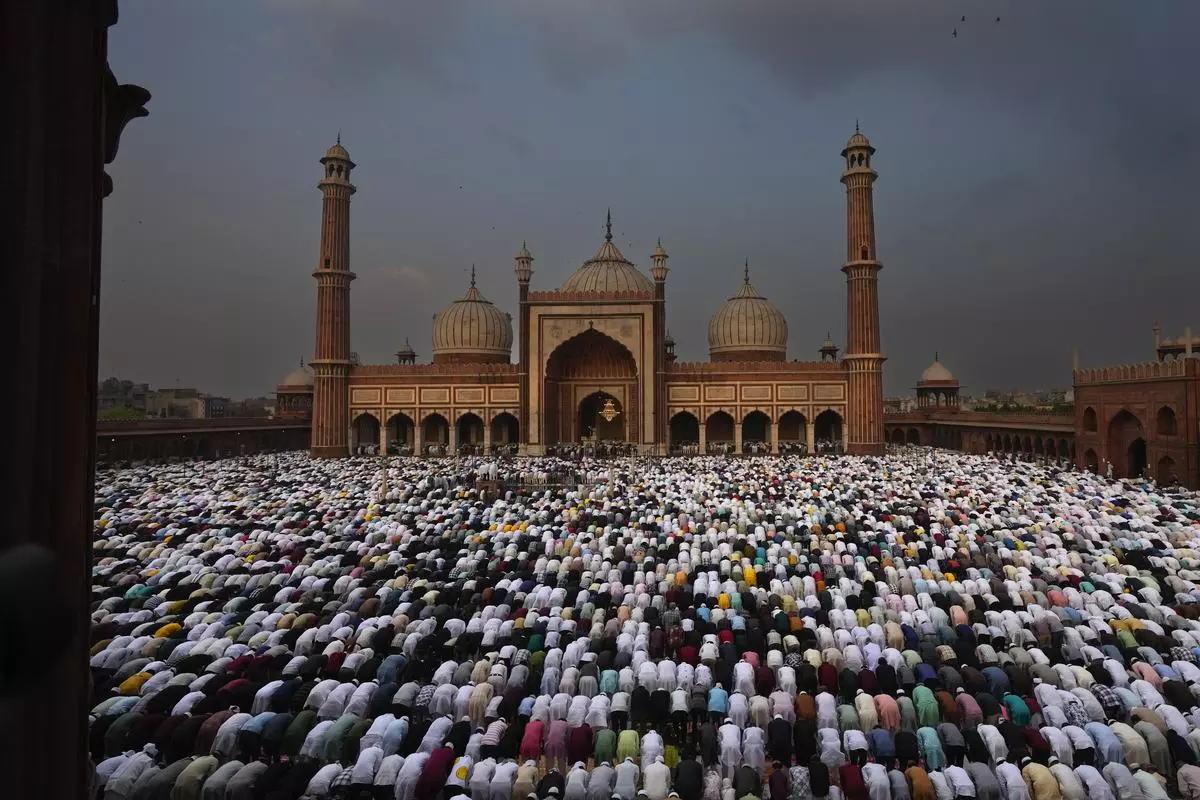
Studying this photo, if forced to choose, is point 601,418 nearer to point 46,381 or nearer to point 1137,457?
point 1137,457

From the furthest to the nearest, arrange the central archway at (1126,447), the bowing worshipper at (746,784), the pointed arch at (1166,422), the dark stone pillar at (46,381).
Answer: the central archway at (1126,447) → the pointed arch at (1166,422) → the bowing worshipper at (746,784) → the dark stone pillar at (46,381)

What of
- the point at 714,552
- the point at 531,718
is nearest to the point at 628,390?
the point at 714,552

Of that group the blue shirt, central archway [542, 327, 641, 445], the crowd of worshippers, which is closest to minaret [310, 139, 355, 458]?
central archway [542, 327, 641, 445]

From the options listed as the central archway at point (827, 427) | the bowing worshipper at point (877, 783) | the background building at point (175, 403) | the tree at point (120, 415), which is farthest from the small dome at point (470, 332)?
the bowing worshipper at point (877, 783)

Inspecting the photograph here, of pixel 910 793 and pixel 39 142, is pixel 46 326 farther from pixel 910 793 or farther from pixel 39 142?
pixel 910 793

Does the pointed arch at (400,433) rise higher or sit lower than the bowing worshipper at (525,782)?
higher

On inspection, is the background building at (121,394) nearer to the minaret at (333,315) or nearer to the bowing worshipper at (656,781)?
the minaret at (333,315)

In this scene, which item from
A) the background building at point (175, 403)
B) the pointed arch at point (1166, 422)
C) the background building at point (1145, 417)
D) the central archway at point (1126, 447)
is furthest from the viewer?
the background building at point (175, 403)
